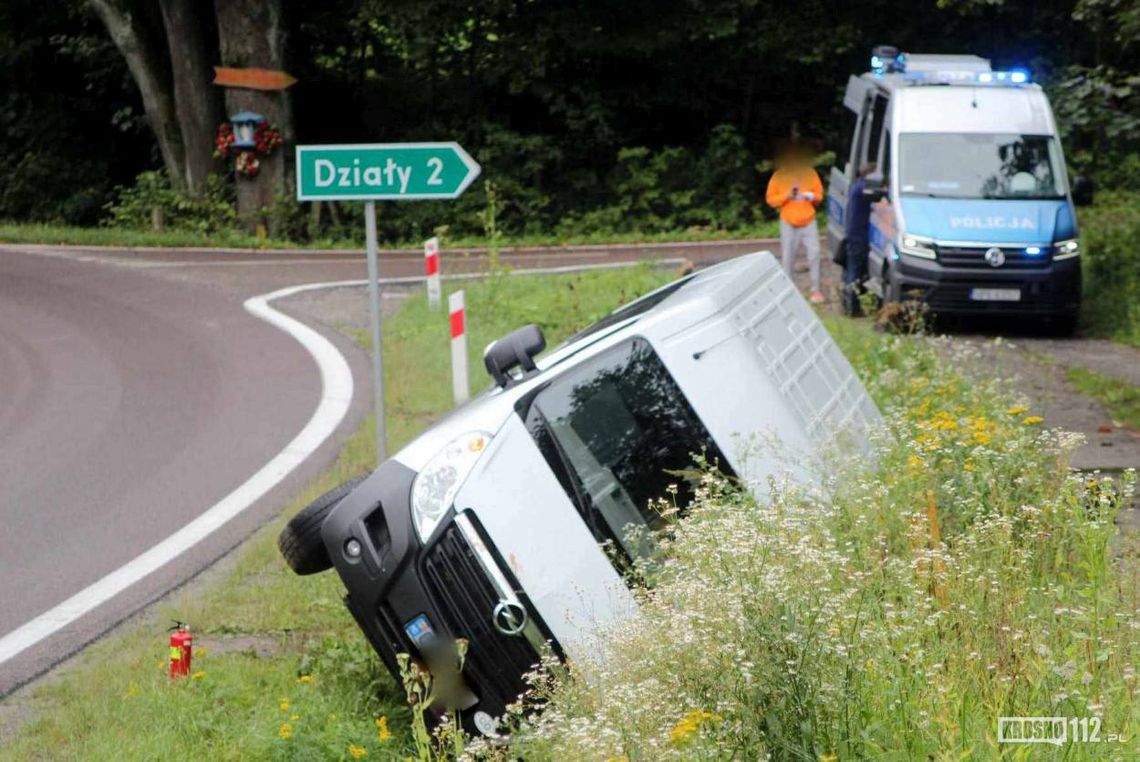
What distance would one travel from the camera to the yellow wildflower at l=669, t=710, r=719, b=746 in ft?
13.4

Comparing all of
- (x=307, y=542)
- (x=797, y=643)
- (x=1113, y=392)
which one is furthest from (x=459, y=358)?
(x=797, y=643)

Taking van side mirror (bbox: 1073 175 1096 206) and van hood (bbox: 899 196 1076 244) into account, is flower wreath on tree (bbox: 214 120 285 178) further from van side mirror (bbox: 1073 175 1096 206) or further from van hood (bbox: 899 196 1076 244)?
van side mirror (bbox: 1073 175 1096 206)

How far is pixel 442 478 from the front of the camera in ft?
21.4

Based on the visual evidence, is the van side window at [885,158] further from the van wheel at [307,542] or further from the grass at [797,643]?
the van wheel at [307,542]

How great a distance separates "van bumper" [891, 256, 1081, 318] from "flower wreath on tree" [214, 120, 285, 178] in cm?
1574

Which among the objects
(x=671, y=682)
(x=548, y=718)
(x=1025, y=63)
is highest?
(x=671, y=682)

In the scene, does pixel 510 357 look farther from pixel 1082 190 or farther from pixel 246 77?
pixel 246 77

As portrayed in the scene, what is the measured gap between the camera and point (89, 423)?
1291 centimetres

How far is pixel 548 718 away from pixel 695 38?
29.1 metres

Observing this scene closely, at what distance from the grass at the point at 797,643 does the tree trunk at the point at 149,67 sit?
77.5 ft

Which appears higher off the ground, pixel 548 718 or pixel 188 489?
pixel 548 718

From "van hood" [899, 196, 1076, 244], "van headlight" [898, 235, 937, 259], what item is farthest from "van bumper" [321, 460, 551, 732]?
"van hood" [899, 196, 1076, 244]

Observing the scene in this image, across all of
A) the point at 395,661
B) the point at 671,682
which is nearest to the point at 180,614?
the point at 395,661

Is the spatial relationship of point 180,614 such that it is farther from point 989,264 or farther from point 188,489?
point 989,264
